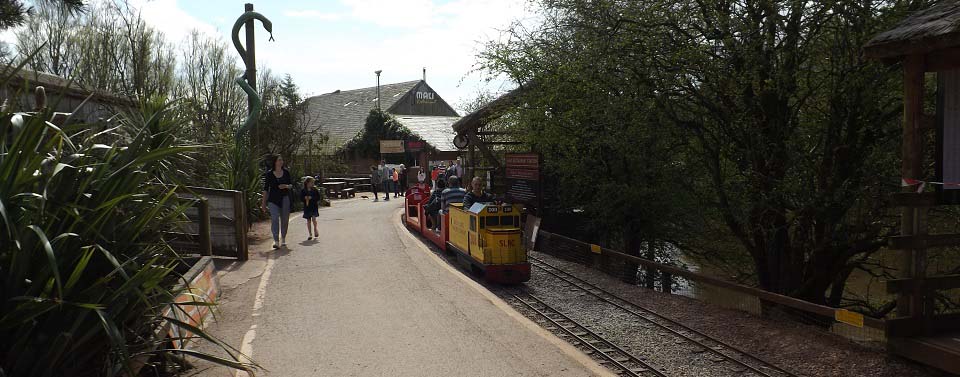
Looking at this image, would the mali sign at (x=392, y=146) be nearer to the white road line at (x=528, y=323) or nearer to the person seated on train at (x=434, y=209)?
the person seated on train at (x=434, y=209)

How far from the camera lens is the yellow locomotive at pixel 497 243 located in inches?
449

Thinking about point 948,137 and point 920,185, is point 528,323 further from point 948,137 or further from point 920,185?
point 948,137

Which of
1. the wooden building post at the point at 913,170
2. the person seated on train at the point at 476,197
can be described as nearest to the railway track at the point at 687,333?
the wooden building post at the point at 913,170

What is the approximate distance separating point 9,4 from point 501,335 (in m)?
9.47

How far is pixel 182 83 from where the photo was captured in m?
27.3

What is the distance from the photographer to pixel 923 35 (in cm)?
659

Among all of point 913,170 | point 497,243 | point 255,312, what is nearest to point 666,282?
point 497,243

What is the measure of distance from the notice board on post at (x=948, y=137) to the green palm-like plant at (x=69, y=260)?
6.70 m

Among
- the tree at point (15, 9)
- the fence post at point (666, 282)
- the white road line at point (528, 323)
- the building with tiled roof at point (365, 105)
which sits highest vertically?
the building with tiled roof at point (365, 105)

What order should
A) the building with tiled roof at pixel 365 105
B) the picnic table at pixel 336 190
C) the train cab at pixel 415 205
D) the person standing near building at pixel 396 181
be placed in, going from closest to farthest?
1. the train cab at pixel 415 205
2. the picnic table at pixel 336 190
3. the person standing near building at pixel 396 181
4. the building with tiled roof at pixel 365 105

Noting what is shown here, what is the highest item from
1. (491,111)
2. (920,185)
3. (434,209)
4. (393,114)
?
(393,114)

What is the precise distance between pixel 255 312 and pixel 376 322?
1.58 m

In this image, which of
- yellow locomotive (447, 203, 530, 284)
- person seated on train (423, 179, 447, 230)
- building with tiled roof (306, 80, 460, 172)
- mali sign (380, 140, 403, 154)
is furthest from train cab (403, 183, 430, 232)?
building with tiled roof (306, 80, 460, 172)

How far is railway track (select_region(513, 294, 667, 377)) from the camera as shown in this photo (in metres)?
7.38
